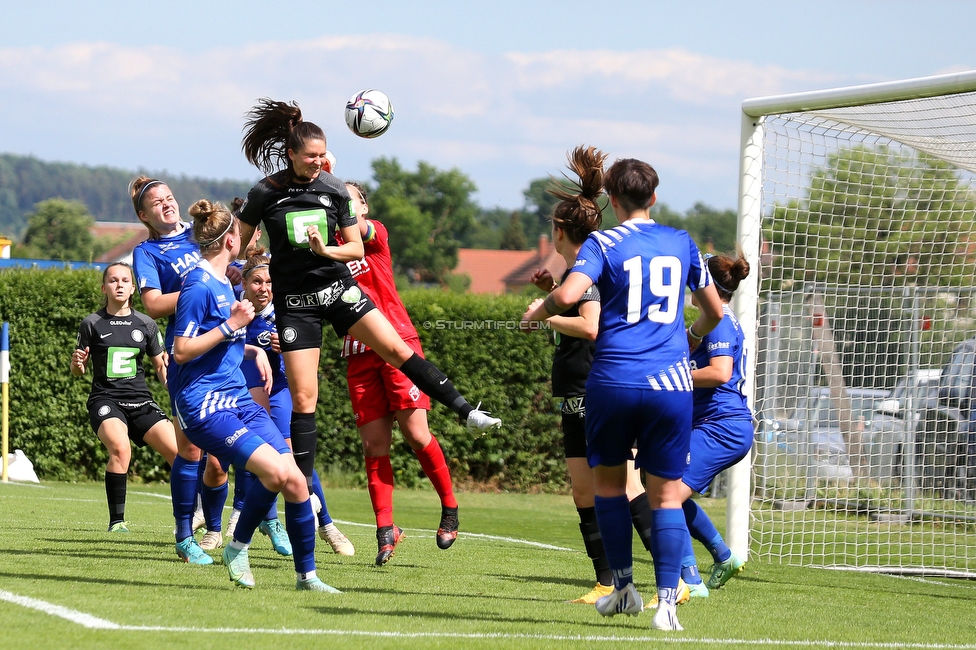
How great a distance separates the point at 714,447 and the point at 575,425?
778 mm

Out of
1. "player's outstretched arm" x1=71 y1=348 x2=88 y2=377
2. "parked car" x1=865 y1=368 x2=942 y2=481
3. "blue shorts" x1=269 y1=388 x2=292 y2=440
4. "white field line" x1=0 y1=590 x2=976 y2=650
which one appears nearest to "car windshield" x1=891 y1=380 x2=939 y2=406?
"parked car" x1=865 y1=368 x2=942 y2=481

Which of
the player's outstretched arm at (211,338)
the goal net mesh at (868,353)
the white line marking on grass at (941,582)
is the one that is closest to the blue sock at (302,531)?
the player's outstretched arm at (211,338)

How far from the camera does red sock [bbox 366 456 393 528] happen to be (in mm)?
6793

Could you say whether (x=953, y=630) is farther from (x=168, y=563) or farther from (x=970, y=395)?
(x=970, y=395)

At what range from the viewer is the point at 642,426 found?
459 cm

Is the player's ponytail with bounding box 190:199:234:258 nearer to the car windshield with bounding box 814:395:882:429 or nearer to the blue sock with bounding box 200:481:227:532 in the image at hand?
the blue sock with bounding box 200:481:227:532

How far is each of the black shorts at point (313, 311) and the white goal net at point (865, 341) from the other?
3693 millimetres

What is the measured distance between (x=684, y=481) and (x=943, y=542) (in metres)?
5.36

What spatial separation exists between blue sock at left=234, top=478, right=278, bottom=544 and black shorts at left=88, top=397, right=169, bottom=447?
3.03m

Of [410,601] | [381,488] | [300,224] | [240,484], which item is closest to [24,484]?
[240,484]

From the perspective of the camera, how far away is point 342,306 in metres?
5.84

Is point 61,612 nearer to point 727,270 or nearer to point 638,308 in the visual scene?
point 638,308

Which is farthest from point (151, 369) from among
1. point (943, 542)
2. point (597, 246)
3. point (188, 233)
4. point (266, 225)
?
point (597, 246)

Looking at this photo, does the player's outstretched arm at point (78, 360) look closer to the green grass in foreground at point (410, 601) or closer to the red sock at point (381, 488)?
the green grass in foreground at point (410, 601)
